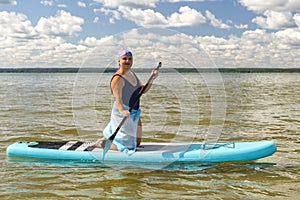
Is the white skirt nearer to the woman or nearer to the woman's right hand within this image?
the woman

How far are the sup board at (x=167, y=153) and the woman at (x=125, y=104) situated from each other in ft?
0.66

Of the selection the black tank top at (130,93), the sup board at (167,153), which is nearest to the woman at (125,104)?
the black tank top at (130,93)

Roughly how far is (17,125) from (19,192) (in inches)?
247

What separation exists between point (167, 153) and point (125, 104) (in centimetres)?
114

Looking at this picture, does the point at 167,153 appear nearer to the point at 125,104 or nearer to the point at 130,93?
the point at 125,104

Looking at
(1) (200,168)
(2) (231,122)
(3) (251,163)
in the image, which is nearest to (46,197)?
(1) (200,168)

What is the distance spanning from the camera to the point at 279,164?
6.85 m

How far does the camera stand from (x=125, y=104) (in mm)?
6488

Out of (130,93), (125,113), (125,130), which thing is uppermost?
(130,93)

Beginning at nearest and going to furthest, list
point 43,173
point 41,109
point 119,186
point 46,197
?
point 46,197
point 119,186
point 43,173
point 41,109

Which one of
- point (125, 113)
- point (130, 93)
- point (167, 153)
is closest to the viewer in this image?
point (125, 113)

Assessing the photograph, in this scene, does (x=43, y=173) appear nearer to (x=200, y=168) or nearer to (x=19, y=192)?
(x=19, y=192)

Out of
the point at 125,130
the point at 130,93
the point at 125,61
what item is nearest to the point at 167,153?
the point at 125,130

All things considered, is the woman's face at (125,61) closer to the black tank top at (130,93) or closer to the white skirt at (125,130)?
the black tank top at (130,93)
